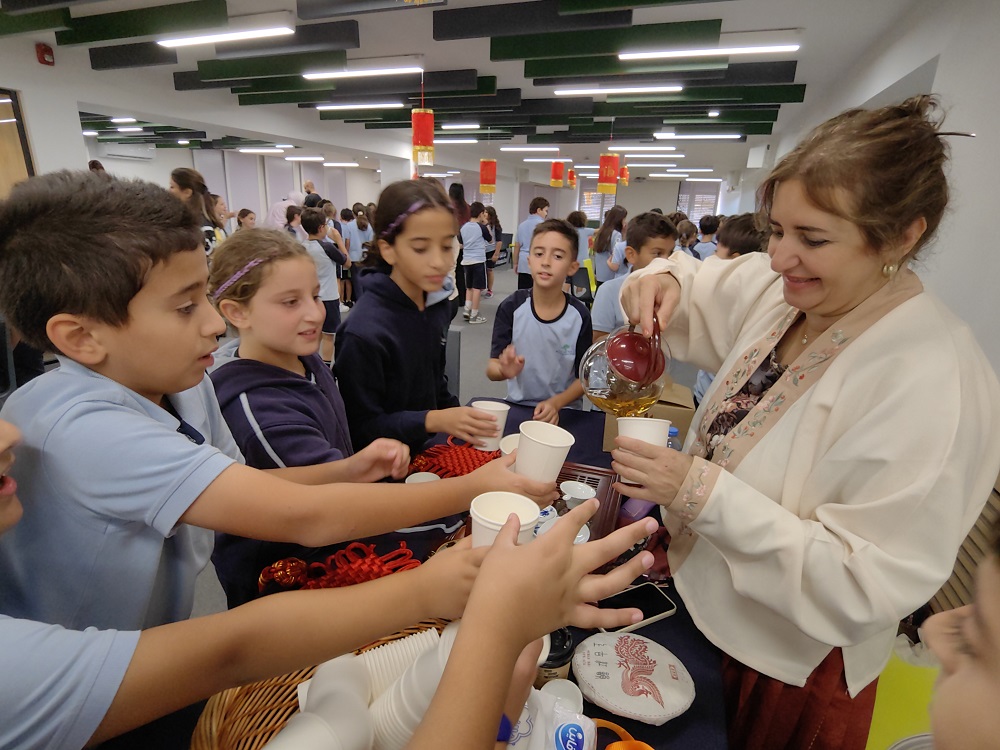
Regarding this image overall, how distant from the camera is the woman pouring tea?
33.4 inches

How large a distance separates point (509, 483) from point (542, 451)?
0.36 ft

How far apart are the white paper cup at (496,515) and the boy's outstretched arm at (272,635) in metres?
0.03

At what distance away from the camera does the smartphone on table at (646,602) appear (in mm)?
1073

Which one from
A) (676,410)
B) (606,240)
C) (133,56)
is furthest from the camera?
(606,240)

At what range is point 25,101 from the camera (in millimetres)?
5805

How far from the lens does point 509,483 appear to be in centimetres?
104

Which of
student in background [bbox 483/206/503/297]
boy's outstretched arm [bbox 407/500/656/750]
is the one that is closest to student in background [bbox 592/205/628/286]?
student in background [bbox 483/206/503/297]

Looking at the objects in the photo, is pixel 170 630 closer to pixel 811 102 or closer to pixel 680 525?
pixel 680 525

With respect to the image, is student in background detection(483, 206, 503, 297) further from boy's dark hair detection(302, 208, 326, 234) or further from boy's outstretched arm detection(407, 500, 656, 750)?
boy's outstretched arm detection(407, 500, 656, 750)

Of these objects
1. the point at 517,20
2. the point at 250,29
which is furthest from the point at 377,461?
the point at 250,29

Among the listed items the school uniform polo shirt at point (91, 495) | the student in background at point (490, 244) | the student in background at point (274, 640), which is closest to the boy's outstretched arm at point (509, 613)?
the student in background at point (274, 640)

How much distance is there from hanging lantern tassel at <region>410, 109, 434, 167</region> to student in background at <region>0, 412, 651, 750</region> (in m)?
5.48

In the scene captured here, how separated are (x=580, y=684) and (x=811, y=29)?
6.13 metres

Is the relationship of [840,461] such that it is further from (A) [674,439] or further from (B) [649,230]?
(B) [649,230]
